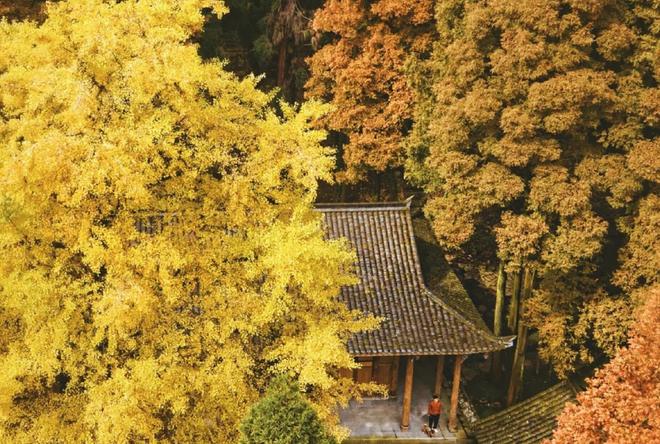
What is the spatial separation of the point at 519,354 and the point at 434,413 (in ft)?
11.2

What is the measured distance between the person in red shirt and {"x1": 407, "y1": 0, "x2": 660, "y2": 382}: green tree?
3.25 m

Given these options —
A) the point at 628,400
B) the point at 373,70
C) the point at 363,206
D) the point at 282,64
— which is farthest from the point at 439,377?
the point at 282,64

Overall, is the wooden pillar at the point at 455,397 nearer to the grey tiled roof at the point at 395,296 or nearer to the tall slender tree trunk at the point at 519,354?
the grey tiled roof at the point at 395,296

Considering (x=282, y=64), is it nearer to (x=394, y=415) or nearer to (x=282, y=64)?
(x=282, y=64)

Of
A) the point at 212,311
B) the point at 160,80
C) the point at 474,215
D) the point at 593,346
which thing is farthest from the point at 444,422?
the point at 160,80

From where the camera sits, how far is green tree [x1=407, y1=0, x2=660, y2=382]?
15516 millimetres

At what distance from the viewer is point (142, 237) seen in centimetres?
1058

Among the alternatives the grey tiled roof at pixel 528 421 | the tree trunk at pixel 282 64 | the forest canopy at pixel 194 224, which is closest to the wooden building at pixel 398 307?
the grey tiled roof at pixel 528 421

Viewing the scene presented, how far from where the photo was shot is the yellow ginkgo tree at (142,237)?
9.85m

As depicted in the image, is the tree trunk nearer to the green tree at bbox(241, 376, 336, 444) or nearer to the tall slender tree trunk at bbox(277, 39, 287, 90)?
the tall slender tree trunk at bbox(277, 39, 287, 90)

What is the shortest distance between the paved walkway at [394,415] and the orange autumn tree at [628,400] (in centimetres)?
726

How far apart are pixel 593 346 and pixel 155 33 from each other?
14384 millimetres

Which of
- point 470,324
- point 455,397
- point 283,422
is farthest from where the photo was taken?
point 455,397

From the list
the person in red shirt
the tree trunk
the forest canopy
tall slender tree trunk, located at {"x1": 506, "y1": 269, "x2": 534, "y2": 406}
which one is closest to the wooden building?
the person in red shirt
